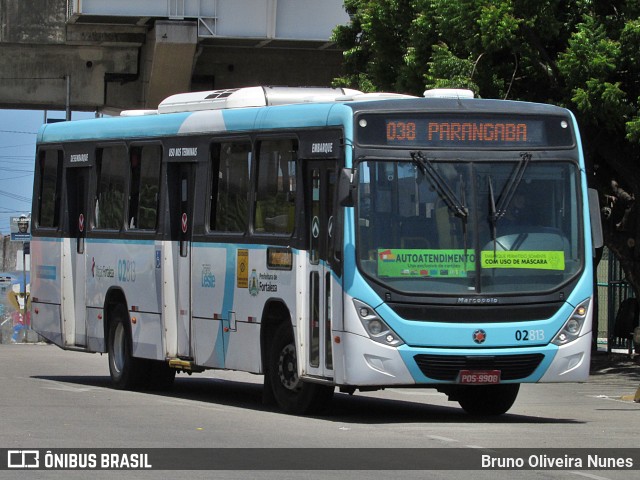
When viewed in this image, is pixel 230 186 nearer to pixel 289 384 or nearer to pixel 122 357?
pixel 289 384

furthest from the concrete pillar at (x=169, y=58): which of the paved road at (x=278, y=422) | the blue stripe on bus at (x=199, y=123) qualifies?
the paved road at (x=278, y=422)

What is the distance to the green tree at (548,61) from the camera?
74.4 feet

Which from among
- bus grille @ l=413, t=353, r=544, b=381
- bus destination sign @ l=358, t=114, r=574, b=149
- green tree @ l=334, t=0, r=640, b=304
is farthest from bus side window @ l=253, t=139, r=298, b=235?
green tree @ l=334, t=0, r=640, b=304

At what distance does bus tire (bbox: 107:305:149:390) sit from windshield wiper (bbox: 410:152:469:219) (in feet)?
19.5

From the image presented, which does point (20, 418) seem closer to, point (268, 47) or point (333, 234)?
point (333, 234)

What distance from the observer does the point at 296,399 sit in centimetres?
1561

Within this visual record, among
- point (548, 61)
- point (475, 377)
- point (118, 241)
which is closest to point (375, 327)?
point (475, 377)

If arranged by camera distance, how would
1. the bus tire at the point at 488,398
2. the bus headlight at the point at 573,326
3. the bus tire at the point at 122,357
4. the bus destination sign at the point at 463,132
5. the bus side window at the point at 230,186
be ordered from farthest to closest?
the bus tire at the point at 122,357 → the bus side window at the point at 230,186 → the bus tire at the point at 488,398 → the bus headlight at the point at 573,326 → the bus destination sign at the point at 463,132

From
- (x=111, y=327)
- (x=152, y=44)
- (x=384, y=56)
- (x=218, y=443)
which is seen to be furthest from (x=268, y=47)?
(x=218, y=443)

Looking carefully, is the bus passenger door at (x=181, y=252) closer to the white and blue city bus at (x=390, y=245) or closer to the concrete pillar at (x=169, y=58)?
the white and blue city bus at (x=390, y=245)

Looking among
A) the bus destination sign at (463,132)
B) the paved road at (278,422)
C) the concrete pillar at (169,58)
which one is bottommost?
the paved road at (278,422)

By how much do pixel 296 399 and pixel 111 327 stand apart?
4823 mm

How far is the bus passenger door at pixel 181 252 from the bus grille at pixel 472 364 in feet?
13.5

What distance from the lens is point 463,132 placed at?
1495cm
